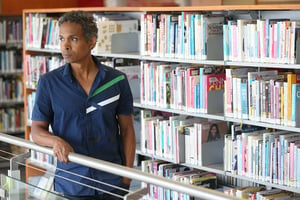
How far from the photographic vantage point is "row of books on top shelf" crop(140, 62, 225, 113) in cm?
475

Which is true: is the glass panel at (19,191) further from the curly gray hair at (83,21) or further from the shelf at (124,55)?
the shelf at (124,55)

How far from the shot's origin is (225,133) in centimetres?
500

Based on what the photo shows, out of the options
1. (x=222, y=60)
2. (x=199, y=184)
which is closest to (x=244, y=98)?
(x=222, y=60)

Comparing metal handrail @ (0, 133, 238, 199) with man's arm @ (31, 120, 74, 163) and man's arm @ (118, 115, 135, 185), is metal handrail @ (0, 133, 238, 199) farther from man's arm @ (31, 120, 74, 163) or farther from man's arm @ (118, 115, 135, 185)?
man's arm @ (118, 115, 135, 185)

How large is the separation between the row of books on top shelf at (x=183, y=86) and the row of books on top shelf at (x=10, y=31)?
13.9ft

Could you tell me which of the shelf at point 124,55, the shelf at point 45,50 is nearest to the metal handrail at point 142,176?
the shelf at point 124,55

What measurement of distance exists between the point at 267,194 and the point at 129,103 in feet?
5.26

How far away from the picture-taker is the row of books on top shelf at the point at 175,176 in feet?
16.5

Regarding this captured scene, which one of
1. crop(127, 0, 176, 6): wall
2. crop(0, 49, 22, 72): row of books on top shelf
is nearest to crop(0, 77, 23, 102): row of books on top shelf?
crop(0, 49, 22, 72): row of books on top shelf

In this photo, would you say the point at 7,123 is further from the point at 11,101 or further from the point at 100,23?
the point at 100,23

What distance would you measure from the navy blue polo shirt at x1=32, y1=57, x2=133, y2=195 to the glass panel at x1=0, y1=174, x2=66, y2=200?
0.25 m

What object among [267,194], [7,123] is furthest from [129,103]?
[7,123]

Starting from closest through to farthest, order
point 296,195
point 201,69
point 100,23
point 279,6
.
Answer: point 279,6
point 296,195
point 201,69
point 100,23

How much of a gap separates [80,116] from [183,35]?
80.2 inches
